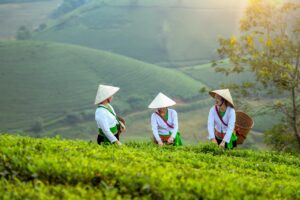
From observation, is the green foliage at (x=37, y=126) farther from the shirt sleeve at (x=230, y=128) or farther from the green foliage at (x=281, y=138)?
the shirt sleeve at (x=230, y=128)

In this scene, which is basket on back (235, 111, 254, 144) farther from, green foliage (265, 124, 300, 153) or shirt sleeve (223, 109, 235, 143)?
green foliage (265, 124, 300, 153)

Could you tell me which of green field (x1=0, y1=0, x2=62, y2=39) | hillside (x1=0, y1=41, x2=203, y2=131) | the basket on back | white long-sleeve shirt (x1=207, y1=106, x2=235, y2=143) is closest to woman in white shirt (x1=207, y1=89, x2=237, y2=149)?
white long-sleeve shirt (x1=207, y1=106, x2=235, y2=143)

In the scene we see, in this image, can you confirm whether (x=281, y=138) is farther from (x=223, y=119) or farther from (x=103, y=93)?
(x=103, y=93)

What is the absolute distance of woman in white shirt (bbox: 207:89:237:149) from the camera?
9.57 m

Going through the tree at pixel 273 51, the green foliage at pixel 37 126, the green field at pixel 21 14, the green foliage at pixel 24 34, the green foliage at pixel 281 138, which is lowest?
the green foliage at pixel 37 126

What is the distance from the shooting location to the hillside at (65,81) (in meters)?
98.2

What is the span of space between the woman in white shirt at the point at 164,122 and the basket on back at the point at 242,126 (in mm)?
1631

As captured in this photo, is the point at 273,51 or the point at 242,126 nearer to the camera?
the point at 242,126

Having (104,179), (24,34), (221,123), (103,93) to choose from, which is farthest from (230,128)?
(24,34)

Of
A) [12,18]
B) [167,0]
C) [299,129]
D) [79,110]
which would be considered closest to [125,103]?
[79,110]

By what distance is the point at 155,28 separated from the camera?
5846 inches

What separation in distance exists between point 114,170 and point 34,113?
3696 inches

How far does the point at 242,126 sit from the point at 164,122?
254 centimetres

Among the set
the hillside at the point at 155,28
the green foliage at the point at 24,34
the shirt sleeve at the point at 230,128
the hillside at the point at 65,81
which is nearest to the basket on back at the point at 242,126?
the shirt sleeve at the point at 230,128
